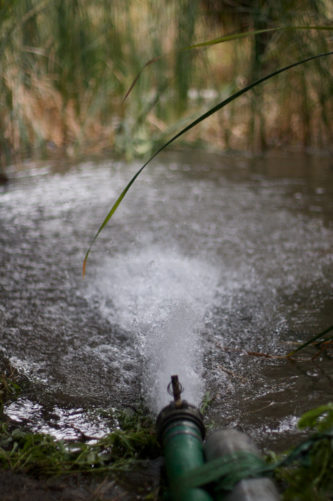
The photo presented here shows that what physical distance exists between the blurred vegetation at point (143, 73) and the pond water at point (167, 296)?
738 mm

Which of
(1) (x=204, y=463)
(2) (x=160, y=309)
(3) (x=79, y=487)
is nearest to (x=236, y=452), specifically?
(1) (x=204, y=463)

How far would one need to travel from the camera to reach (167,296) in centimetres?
203

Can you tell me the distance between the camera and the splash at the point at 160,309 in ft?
4.78

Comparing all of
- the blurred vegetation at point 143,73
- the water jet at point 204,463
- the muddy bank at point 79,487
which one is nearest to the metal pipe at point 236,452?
the water jet at point 204,463

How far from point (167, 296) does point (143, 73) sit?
10.3 feet

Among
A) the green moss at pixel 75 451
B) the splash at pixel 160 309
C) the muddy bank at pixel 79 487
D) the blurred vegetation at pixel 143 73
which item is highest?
the blurred vegetation at pixel 143 73

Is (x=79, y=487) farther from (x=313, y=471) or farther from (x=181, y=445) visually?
(x=313, y=471)

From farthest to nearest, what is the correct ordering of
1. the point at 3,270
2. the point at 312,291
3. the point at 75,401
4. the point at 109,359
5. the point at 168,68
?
the point at 168,68
the point at 3,270
the point at 312,291
the point at 109,359
the point at 75,401

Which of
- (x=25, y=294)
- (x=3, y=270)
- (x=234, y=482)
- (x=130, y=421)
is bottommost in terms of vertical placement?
(x=234, y=482)

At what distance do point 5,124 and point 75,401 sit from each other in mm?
3035

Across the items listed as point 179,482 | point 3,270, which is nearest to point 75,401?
point 179,482

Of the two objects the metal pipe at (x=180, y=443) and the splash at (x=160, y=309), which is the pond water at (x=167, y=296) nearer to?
the splash at (x=160, y=309)

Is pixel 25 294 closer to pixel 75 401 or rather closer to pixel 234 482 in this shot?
pixel 75 401

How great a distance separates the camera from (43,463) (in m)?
1.11
